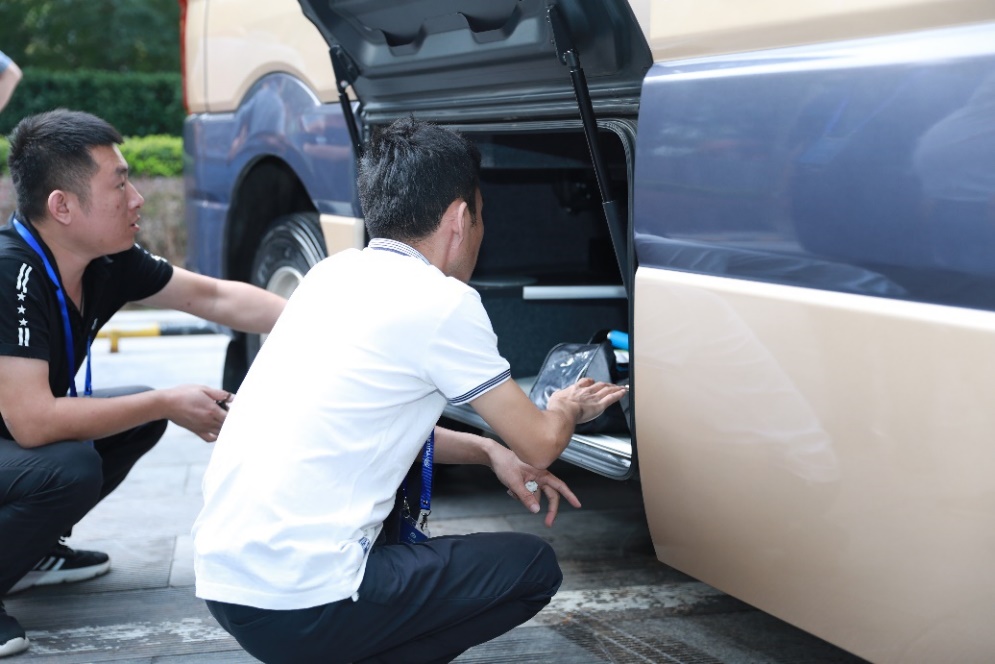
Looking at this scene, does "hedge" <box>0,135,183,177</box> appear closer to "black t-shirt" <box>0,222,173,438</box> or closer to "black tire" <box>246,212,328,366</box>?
"black tire" <box>246,212,328,366</box>

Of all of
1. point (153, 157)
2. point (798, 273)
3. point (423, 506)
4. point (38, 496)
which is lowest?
point (38, 496)

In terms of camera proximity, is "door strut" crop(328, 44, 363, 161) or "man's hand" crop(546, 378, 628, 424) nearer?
"man's hand" crop(546, 378, 628, 424)

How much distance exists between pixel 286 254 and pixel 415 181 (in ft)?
6.69

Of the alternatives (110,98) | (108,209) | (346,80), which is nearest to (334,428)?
(108,209)

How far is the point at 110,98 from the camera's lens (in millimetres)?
16219

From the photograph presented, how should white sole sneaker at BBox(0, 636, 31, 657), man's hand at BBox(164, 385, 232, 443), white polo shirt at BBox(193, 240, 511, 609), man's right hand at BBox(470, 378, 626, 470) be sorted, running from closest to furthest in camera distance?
white polo shirt at BBox(193, 240, 511, 609) < man's right hand at BBox(470, 378, 626, 470) < white sole sneaker at BBox(0, 636, 31, 657) < man's hand at BBox(164, 385, 232, 443)

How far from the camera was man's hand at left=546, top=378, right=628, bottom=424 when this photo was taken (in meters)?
2.20

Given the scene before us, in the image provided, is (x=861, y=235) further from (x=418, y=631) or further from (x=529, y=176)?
(x=529, y=176)

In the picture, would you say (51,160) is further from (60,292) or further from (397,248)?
(397,248)

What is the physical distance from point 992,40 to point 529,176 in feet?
7.00

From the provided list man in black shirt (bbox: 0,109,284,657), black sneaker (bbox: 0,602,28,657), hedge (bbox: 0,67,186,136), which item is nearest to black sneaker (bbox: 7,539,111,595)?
man in black shirt (bbox: 0,109,284,657)

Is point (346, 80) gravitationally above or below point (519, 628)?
above

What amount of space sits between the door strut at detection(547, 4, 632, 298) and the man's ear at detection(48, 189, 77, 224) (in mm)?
1344

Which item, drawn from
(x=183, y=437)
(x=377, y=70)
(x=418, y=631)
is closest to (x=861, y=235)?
(x=418, y=631)
